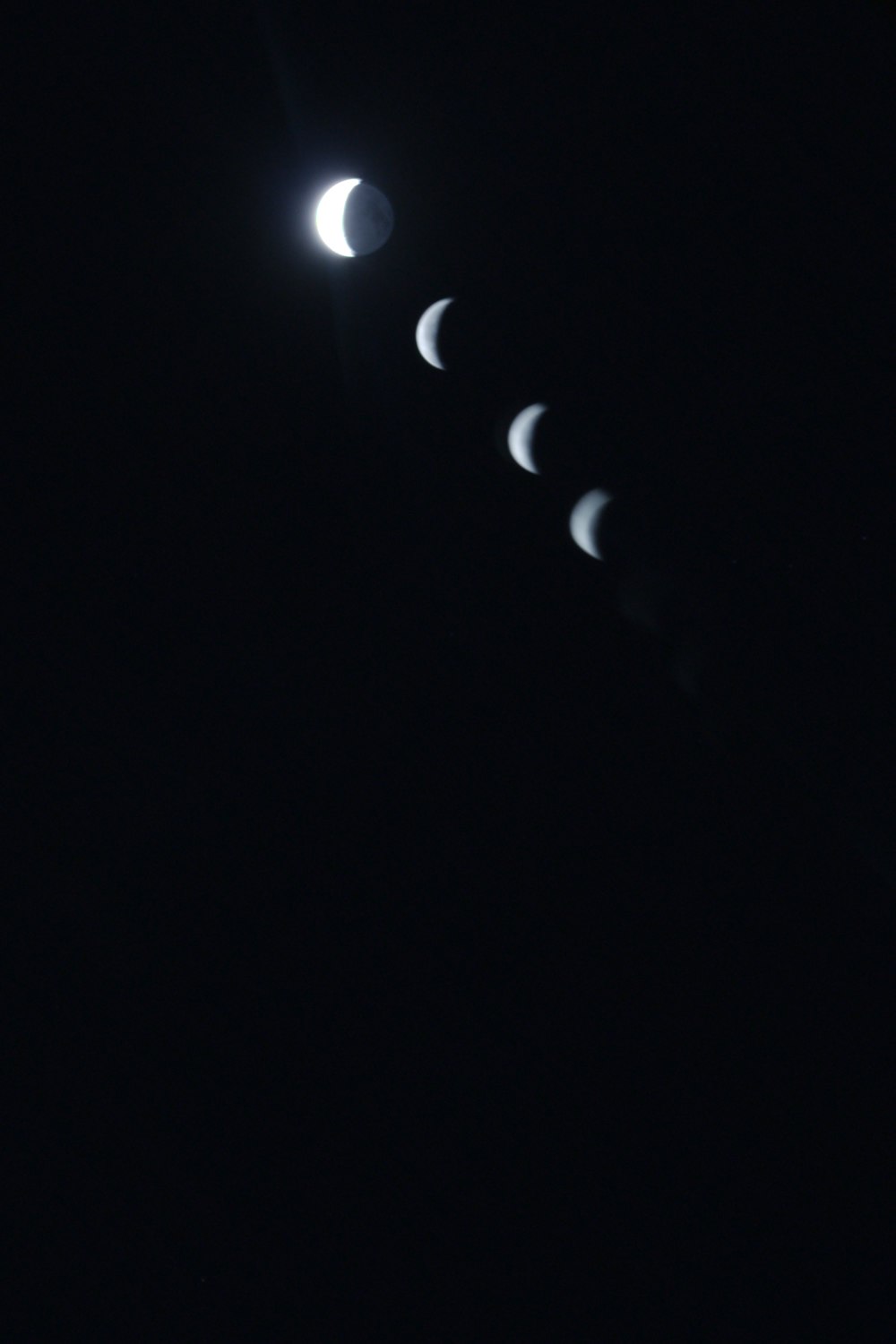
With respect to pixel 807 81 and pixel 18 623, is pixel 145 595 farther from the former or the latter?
pixel 807 81

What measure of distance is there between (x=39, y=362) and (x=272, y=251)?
1.46 ft

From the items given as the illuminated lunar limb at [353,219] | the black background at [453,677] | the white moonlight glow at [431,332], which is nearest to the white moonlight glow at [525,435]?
the black background at [453,677]

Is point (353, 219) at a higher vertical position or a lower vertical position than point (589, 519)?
higher

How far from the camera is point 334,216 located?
1.80m

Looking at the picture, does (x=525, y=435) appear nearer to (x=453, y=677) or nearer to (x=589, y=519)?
(x=589, y=519)

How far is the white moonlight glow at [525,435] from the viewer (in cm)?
179

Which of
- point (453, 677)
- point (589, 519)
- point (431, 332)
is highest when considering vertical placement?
point (431, 332)

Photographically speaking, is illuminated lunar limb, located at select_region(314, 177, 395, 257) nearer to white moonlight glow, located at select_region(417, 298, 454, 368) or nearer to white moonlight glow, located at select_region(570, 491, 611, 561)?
white moonlight glow, located at select_region(417, 298, 454, 368)

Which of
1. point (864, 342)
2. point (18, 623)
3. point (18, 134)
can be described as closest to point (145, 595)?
point (18, 623)

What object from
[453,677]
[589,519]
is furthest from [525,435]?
[453,677]

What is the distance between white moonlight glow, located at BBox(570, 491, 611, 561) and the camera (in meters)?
1.77

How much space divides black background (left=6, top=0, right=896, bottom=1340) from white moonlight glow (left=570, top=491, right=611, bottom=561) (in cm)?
3

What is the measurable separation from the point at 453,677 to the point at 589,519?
0.35 meters

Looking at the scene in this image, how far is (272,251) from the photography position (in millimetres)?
1840
